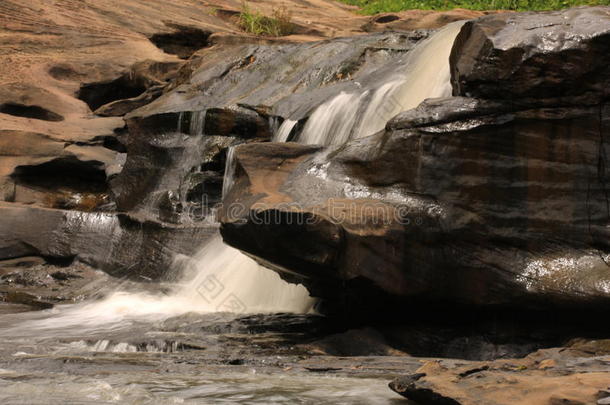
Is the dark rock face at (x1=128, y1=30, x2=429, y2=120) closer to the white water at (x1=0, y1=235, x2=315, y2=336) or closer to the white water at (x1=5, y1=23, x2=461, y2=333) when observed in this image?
the white water at (x1=5, y1=23, x2=461, y2=333)

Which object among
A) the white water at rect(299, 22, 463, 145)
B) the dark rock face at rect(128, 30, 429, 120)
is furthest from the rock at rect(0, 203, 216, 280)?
the white water at rect(299, 22, 463, 145)

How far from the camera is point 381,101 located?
8844 millimetres

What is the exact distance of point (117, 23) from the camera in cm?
1606

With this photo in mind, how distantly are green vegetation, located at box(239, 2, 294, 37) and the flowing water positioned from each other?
5.09 metres

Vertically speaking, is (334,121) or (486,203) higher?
(334,121)

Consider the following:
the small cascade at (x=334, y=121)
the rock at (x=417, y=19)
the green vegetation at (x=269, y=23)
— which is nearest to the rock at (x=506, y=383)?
the small cascade at (x=334, y=121)

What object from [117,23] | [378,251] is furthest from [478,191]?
[117,23]

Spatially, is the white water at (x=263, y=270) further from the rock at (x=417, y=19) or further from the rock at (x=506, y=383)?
the rock at (x=417, y=19)

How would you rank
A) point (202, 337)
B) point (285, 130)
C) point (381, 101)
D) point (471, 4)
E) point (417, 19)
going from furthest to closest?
point (471, 4)
point (417, 19)
point (285, 130)
point (381, 101)
point (202, 337)

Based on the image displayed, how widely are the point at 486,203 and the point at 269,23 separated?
1037 centimetres

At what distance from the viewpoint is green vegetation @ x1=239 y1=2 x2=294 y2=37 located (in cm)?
1561

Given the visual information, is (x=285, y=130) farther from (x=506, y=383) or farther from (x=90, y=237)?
(x=506, y=383)

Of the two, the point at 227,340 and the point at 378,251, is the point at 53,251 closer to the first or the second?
the point at 227,340

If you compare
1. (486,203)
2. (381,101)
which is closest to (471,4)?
(381,101)
